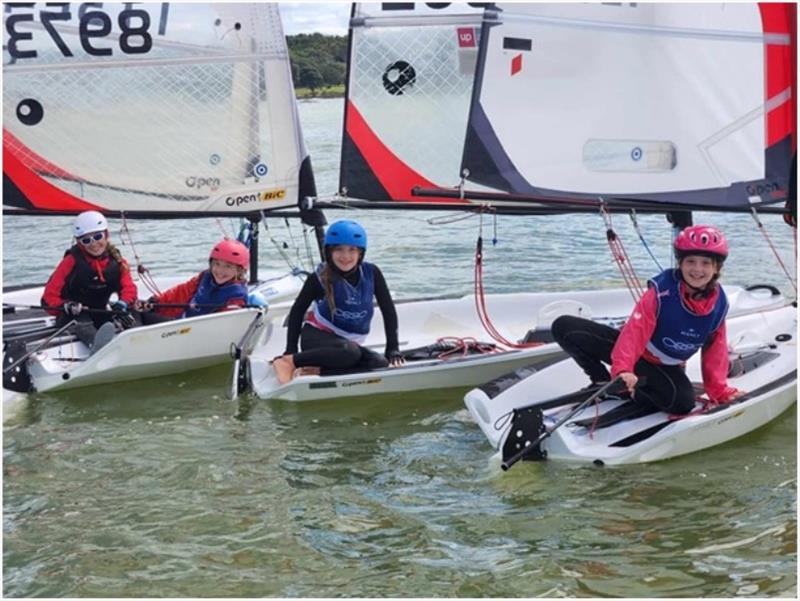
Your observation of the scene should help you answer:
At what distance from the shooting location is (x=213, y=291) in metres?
6.10

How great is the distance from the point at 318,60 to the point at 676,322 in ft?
23.2

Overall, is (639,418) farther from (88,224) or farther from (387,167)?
(88,224)

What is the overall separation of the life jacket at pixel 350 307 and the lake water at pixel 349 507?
362 mm

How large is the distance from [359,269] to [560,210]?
1.29 metres

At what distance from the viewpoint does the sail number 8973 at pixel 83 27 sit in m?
6.79

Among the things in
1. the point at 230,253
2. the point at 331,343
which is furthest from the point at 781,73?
the point at 230,253

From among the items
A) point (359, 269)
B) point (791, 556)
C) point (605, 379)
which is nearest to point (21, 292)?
point (359, 269)

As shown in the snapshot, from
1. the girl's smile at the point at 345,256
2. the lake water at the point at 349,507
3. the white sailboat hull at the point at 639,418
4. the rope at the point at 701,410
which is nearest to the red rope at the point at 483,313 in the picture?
the lake water at the point at 349,507

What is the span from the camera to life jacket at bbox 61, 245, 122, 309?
602cm

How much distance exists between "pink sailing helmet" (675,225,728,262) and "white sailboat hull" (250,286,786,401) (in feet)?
3.68

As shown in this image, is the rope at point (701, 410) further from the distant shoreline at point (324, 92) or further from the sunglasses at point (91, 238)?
the distant shoreline at point (324, 92)

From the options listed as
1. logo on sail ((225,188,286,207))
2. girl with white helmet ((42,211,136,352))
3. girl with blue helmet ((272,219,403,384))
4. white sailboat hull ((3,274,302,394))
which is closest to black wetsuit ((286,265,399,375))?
girl with blue helmet ((272,219,403,384))

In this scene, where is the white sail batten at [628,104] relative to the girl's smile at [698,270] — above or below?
above

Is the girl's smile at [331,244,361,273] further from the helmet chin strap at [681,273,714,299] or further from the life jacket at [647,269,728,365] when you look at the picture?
the helmet chin strap at [681,273,714,299]
